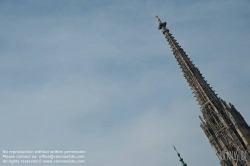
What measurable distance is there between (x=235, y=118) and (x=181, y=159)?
72.6 feet

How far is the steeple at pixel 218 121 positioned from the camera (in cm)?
6606

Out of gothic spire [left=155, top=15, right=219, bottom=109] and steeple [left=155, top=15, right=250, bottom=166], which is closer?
steeple [left=155, top=15, right=250, bottom=166]

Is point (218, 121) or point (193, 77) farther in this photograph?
point (193, 77)

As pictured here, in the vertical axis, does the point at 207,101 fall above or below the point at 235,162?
above

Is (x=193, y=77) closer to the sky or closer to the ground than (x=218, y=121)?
closer to the sky

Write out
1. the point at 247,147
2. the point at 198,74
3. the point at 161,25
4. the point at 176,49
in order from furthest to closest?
the point at 161,25 < the point at 176,49 < the point at 198,74 < the point at 247,147

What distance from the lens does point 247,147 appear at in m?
64.4

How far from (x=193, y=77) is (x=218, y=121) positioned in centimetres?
1360

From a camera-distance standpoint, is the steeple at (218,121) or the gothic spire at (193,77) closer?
the steeple at (218,121)

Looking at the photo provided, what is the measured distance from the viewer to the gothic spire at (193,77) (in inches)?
2960

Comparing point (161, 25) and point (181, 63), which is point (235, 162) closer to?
point (181, 63)

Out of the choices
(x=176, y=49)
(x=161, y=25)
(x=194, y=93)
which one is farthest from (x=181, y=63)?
(x=161, y=25)

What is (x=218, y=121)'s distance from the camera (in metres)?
71.3

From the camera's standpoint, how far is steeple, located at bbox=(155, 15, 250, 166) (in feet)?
217
